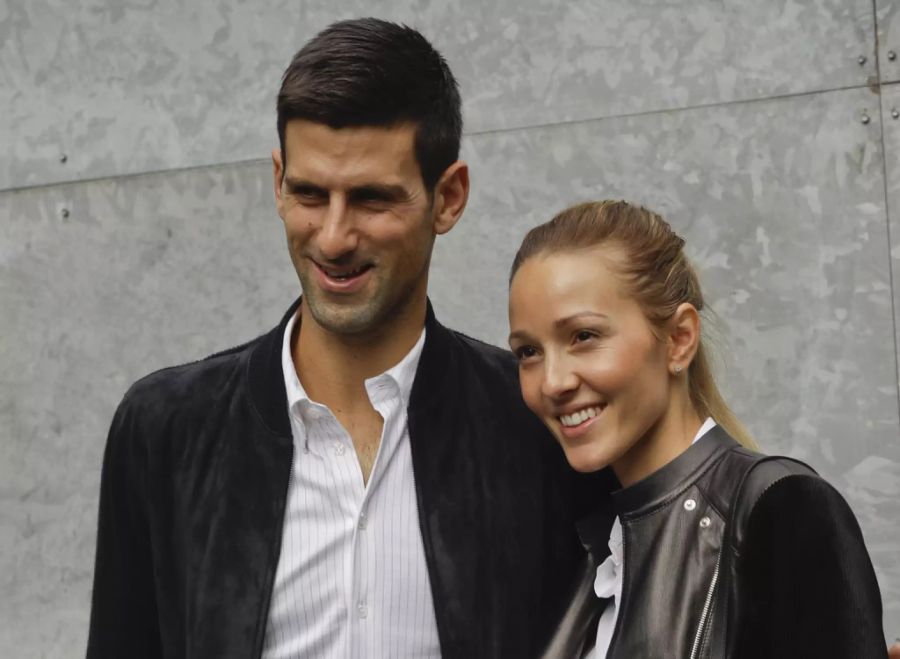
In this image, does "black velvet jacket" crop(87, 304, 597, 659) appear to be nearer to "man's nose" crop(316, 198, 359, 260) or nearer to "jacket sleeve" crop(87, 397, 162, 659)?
"jacket sleeve" crop(87, 397, 162, 659)

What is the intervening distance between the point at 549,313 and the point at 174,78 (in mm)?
2549

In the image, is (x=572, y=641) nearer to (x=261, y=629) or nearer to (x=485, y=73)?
(x=261, y=629)

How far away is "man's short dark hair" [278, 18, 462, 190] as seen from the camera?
8.35 ft

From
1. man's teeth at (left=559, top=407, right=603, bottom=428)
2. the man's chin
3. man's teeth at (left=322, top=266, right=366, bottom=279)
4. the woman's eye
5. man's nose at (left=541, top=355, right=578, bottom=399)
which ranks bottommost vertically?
man's teeth at (left=559, top=407, right=603, bottom=428)

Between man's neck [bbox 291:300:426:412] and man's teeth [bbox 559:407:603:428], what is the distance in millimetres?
434

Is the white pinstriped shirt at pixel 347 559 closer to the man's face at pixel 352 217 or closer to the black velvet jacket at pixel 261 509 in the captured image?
the black velvet jacket at pixel 261 509

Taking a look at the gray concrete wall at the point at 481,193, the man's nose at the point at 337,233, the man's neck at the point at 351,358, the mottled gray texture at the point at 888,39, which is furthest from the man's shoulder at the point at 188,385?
the mottled gray texture at the point at 888,39

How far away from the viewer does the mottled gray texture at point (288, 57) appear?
3980mm

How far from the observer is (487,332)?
4316 millimetres

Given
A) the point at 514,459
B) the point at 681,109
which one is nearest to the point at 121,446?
the point at 514,459

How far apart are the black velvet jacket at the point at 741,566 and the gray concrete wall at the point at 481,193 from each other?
5.66 feet

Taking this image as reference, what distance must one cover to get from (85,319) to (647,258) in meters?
2.73

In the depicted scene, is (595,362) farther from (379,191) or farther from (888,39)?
(888,39)

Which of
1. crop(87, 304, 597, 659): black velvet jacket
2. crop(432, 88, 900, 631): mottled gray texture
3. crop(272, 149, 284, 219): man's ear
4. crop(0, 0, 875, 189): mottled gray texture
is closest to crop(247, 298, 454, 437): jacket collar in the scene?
crop(87, 304, 597, 659): black velvet jacket
